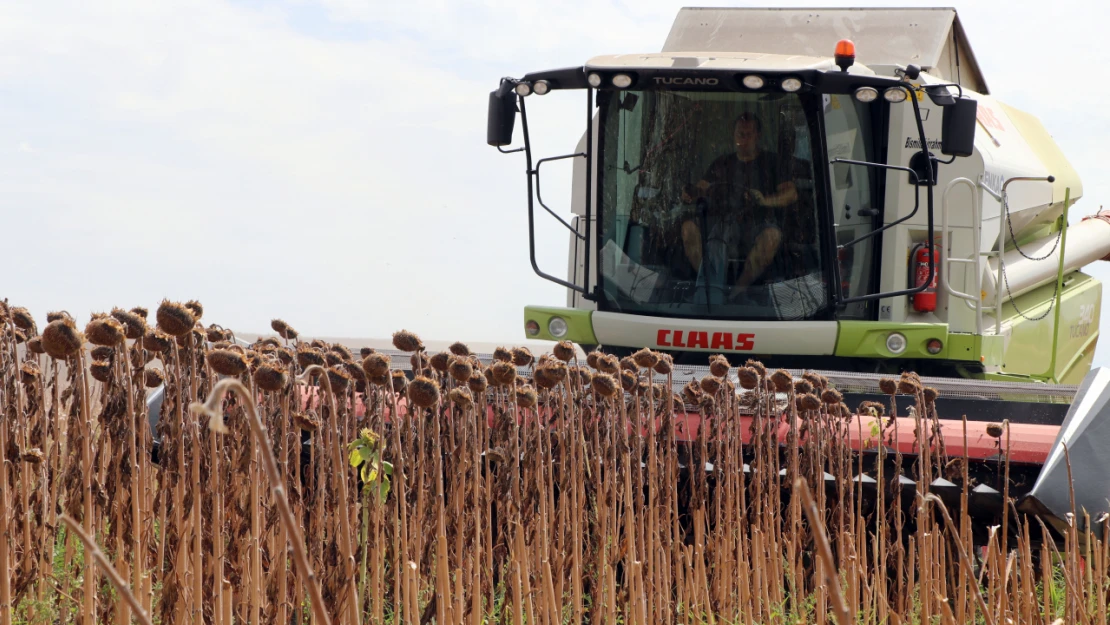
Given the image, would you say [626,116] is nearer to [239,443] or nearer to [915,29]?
[915,29]

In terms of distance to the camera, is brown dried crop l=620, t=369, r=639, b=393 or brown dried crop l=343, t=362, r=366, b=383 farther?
brown dried crop l=620, t=369, r=639, b=393

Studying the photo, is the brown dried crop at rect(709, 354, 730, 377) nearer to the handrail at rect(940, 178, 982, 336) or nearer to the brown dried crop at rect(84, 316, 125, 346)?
the brown dried crop at rect(84, 316, 125, 346)

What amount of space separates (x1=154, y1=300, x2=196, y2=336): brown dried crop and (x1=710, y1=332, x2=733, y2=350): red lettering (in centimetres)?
443

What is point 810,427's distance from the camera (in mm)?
3623

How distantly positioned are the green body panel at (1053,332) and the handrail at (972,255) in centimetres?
40

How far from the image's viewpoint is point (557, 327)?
22.4ft

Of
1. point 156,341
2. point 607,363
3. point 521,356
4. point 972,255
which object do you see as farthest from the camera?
point 972,255

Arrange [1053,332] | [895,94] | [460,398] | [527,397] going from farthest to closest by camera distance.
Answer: [1053,332] → [895,94] → [527,397] → [460,398]

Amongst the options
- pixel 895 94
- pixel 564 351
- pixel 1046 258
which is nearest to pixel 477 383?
pixel 564 351

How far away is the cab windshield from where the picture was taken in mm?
6098

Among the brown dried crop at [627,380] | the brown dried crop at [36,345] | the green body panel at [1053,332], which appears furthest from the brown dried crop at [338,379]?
the green body panel at [1053,332]

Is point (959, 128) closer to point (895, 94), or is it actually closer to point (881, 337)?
point (895, 94)

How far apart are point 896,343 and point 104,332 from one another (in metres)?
4.93

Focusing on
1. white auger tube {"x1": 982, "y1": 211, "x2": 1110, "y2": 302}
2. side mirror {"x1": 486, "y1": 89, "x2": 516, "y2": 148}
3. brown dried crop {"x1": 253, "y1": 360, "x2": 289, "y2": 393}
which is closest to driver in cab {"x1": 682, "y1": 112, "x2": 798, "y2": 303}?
side mirror {"x1": 486, "y1": 89, "x2": 516, "y2": 148}
